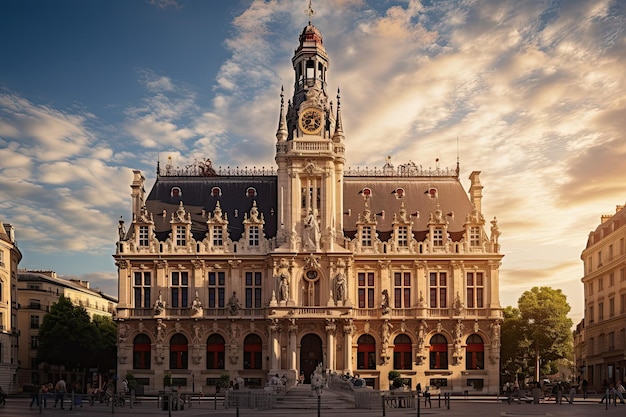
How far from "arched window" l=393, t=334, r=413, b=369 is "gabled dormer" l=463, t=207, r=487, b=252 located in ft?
39.4

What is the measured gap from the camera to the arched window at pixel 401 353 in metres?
86.5

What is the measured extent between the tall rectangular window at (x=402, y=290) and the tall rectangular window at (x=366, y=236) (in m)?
A: 4.22

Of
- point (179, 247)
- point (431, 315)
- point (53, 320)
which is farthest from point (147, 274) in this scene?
point (431, 315)

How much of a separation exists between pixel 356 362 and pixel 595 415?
134 ft

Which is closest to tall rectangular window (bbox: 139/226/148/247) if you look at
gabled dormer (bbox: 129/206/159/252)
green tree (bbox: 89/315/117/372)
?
gabled dormer (bbox: 129/206/159/252)

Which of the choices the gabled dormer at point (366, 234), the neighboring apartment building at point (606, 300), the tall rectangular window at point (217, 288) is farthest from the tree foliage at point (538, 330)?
the tall rectangular window at point (217, 288)

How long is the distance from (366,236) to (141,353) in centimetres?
2656

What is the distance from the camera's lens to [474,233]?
291 ft

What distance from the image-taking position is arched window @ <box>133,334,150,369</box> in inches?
3403

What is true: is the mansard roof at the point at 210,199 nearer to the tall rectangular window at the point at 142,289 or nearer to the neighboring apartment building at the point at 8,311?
the tall rectangular window at the point at 142,289

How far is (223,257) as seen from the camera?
87312mm

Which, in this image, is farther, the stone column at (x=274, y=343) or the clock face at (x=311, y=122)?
the clock face at (x=311, y=122)

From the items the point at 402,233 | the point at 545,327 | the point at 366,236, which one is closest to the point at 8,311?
the point at 366,236

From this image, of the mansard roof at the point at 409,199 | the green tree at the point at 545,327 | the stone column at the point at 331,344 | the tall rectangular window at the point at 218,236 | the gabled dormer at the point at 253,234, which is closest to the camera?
the stone column at the point at 331,344
